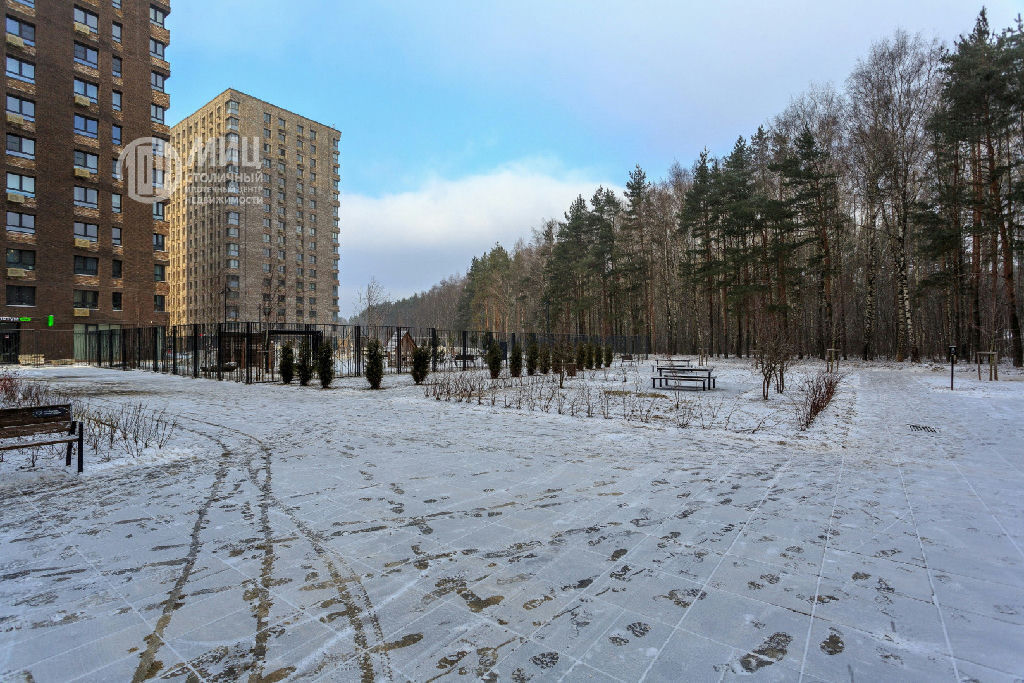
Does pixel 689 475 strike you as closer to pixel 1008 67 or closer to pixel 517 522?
pixel 517 522

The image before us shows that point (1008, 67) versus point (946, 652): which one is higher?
point (1008, 67)

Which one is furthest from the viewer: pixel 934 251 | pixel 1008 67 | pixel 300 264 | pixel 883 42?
pixel 300 264

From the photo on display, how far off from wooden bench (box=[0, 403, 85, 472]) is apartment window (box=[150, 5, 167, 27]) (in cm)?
5121

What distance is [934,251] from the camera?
21.5m

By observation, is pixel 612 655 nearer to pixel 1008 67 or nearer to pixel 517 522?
pixel 517 522

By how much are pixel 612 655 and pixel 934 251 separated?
27.5 meters

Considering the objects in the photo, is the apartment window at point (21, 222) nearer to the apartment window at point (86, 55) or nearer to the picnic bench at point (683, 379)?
the apartment window at point (86, 55)

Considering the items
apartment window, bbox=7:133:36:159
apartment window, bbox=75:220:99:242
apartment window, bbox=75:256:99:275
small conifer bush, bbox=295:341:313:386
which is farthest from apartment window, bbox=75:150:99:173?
small conifer bush, bbox=295:341:313:386

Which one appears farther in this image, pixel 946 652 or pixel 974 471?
pixel 974 471

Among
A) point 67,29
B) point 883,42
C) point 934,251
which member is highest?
point 67,29

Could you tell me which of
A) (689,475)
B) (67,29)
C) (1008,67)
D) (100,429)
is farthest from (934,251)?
(67,29)

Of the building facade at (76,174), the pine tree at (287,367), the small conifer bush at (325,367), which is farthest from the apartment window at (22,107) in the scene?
the small conifer bush at (325,367)

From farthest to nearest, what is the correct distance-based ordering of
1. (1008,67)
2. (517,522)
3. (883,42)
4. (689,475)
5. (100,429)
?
(883,42), (1008,67), (100,429), (689,475), (517,522)

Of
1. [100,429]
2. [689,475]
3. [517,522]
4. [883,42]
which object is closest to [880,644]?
[517,522]
